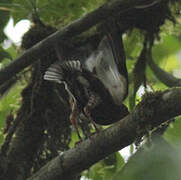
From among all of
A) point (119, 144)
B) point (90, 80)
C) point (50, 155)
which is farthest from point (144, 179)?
point (50, 155)

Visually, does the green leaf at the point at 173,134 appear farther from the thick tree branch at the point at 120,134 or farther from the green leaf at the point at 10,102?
the green leaf at the point at 10,102

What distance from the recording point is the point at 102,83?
9.90 ft

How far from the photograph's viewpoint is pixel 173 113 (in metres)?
2.00

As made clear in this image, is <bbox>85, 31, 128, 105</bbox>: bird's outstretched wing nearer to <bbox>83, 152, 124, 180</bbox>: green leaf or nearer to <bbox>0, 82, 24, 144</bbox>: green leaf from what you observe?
<bbox>83, 152, 124, 180</bbox>: green leaf

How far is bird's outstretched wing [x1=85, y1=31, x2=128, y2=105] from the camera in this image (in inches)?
119

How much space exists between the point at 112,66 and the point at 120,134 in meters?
1.01

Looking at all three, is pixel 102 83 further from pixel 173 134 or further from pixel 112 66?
pixel 173 134

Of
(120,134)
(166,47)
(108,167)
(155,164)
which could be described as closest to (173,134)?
(155,164)

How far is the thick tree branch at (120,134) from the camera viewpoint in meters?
2.03

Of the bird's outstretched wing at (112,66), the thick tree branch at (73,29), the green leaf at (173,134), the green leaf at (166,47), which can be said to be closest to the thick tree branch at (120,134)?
the green leaf at (173,134)

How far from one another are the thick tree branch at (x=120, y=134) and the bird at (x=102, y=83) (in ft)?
1.96

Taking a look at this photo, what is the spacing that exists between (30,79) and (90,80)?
861 millimetres

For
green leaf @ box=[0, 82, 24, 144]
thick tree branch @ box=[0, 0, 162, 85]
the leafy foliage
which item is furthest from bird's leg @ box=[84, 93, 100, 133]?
green leaf @ box=[0, 82, 24, 144]

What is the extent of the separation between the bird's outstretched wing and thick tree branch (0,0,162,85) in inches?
19.0
